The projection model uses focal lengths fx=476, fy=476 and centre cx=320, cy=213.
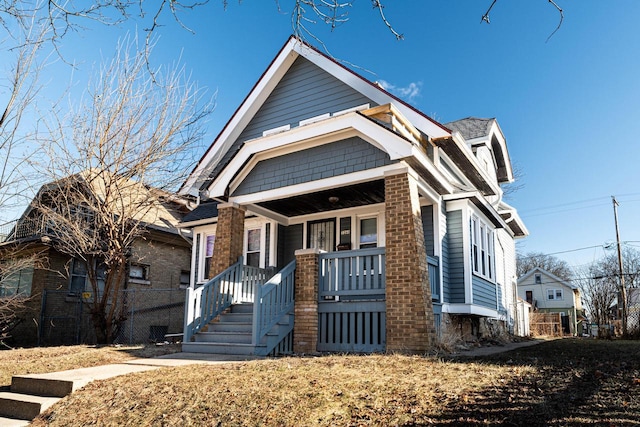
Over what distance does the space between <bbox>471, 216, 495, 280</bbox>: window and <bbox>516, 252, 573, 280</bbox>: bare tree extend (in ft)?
150

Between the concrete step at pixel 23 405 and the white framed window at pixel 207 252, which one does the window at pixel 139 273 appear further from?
the concrete step at pixel 23 405

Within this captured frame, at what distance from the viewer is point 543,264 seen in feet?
192

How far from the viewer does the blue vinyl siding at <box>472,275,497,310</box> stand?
11.2m

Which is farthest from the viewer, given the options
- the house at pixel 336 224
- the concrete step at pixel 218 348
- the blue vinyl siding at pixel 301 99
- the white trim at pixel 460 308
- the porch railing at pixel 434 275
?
the blue vinyl siding at pixel 301 99

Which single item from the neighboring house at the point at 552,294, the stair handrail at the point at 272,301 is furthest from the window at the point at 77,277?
the neighboring house at the point at 552,294

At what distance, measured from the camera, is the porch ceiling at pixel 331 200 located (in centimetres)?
1043

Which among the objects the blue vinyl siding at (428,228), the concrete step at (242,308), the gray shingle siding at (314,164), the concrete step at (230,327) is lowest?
the concrete step at (230,327)

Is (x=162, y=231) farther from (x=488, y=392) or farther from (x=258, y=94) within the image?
(x=488, y=392)

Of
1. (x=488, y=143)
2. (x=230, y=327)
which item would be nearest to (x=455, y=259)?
(x=230, y=327)

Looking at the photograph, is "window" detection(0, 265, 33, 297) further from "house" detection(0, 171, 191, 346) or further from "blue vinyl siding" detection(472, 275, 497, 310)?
"blue vinyl siding" detection(472, 275, 497, 310)

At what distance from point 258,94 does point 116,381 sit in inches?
356

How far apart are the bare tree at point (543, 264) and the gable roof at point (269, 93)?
49.4 meters

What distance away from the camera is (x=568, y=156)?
25266mm

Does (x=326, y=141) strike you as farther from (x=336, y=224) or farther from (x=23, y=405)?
(x=23, y=405)
